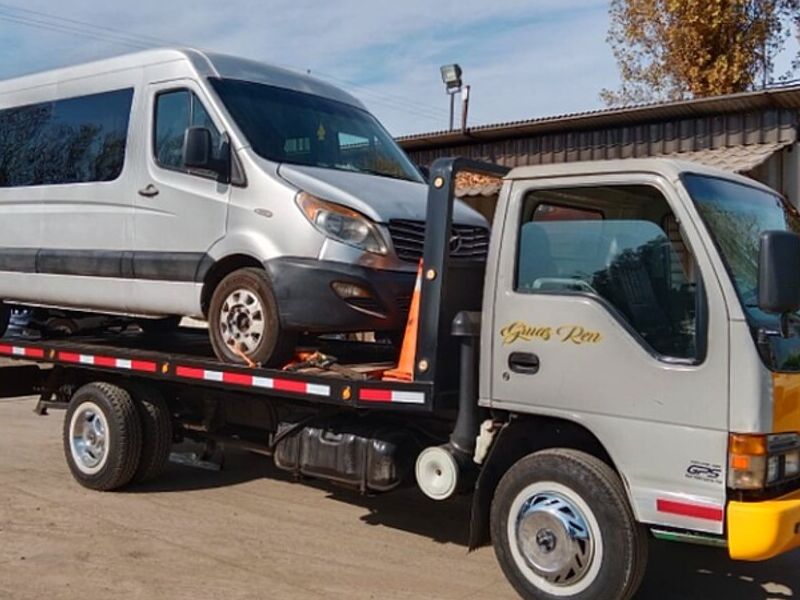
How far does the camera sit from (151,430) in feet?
22.8

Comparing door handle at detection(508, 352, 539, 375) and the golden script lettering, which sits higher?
the golden script lettering

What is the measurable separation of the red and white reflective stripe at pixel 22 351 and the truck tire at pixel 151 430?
960 mm

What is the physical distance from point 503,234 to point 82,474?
4116mm

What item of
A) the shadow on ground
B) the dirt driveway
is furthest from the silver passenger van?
the shadow on ground

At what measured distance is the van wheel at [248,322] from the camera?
5.75 meters

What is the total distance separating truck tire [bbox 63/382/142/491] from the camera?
6793 millimetres

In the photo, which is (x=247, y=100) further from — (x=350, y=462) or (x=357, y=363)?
(x=350, y=462)

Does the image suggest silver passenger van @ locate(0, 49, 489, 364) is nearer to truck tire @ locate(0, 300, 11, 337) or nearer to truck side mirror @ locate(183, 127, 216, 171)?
truck side mirror @ locate(183, 127, 216, 171)

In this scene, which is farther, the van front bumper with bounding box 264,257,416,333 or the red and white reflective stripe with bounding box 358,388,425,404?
the van front bumper with bounding box 264,257,416,333

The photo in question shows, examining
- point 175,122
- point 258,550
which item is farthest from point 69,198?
point 258,550

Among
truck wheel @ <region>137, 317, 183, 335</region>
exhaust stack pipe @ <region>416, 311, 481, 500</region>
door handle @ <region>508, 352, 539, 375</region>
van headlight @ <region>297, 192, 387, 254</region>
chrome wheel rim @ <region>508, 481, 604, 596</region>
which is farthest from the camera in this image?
truck wheel @ <region>137, 317, 183, 335</region>

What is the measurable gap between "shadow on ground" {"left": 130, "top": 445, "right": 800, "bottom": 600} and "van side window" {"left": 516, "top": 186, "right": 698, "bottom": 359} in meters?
1.61

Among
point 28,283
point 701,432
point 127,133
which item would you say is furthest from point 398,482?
point 28,283

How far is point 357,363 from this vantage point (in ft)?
20.1
